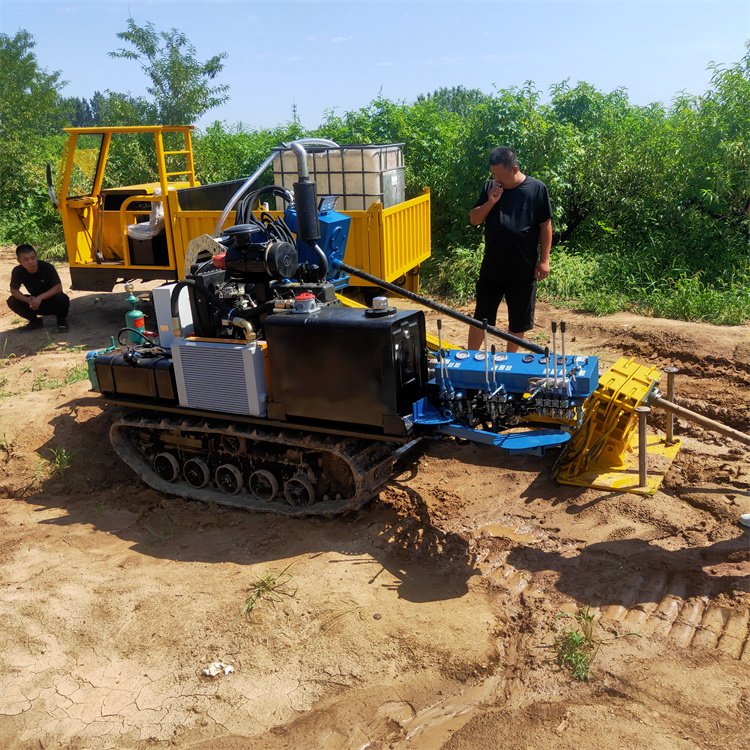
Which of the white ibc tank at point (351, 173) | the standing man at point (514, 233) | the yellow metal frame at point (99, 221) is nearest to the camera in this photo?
the standing man at point (514, 233)

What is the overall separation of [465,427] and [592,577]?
115 centimetres

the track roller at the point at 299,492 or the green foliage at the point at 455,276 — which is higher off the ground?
the green foliage at the point at 455,276

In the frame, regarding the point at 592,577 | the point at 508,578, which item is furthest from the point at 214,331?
the point at 592,577

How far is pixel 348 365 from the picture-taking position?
4840mm

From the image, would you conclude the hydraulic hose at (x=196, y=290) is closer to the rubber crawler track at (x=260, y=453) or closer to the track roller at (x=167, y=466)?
the rubber crawler track at (x=260, y=453)

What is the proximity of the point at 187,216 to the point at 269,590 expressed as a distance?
19.0 ft

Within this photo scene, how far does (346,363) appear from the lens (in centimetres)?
484

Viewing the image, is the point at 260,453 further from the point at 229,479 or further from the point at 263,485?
the point at 229,479

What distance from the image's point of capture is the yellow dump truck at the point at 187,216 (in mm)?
8547

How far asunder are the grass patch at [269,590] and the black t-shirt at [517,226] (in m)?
3.13

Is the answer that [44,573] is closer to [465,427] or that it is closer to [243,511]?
[243,511]

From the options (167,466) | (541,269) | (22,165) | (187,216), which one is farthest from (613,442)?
(22,165)

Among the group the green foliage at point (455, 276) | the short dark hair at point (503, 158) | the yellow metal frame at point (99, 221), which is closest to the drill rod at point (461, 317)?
the short dark hair at point (503, 158)

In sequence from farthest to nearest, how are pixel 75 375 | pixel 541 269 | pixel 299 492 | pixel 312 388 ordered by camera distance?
pixel 75 375, pixel 541 269, pixel 299 492, pixel 312 388
